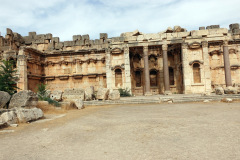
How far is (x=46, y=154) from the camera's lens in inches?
118

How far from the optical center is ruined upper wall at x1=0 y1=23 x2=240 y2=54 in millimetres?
16516

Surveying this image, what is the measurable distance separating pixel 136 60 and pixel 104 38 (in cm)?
525

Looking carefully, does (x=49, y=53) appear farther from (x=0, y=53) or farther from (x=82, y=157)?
(x=82, y=157)

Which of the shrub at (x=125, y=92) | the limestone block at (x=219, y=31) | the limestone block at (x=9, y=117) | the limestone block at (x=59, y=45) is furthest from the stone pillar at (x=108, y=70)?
the limestone block at (x=9, y=117)

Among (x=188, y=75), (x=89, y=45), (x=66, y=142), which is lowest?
(x=66, y=142)

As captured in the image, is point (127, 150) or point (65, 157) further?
point (127, 150)

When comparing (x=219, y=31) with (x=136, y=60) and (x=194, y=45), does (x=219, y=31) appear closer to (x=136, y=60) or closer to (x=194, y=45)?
(x=194, y=45)

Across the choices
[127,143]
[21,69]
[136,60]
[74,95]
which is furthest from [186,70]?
[21,69]

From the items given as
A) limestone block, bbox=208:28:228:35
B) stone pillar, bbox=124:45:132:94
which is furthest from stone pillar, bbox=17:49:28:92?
limestone block, bbox=208:28:228:35

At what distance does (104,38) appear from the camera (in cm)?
2064

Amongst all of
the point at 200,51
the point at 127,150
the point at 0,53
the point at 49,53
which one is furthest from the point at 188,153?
the point at 0,53

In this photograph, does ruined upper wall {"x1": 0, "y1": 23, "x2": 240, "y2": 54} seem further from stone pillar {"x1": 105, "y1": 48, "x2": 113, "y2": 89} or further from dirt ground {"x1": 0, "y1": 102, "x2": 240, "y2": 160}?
dirt ground {"x1": 0, "y1": 102, "x2": 240, "y2": 160}

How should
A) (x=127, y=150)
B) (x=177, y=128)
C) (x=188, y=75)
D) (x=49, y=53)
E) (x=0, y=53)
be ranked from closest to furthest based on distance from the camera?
(x=127, y=150) → (x=177, y=128) → (x=188, y=75) → (x=0, y=53) → (x=49, y=53)

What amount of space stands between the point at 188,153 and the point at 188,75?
1482 centimetres
